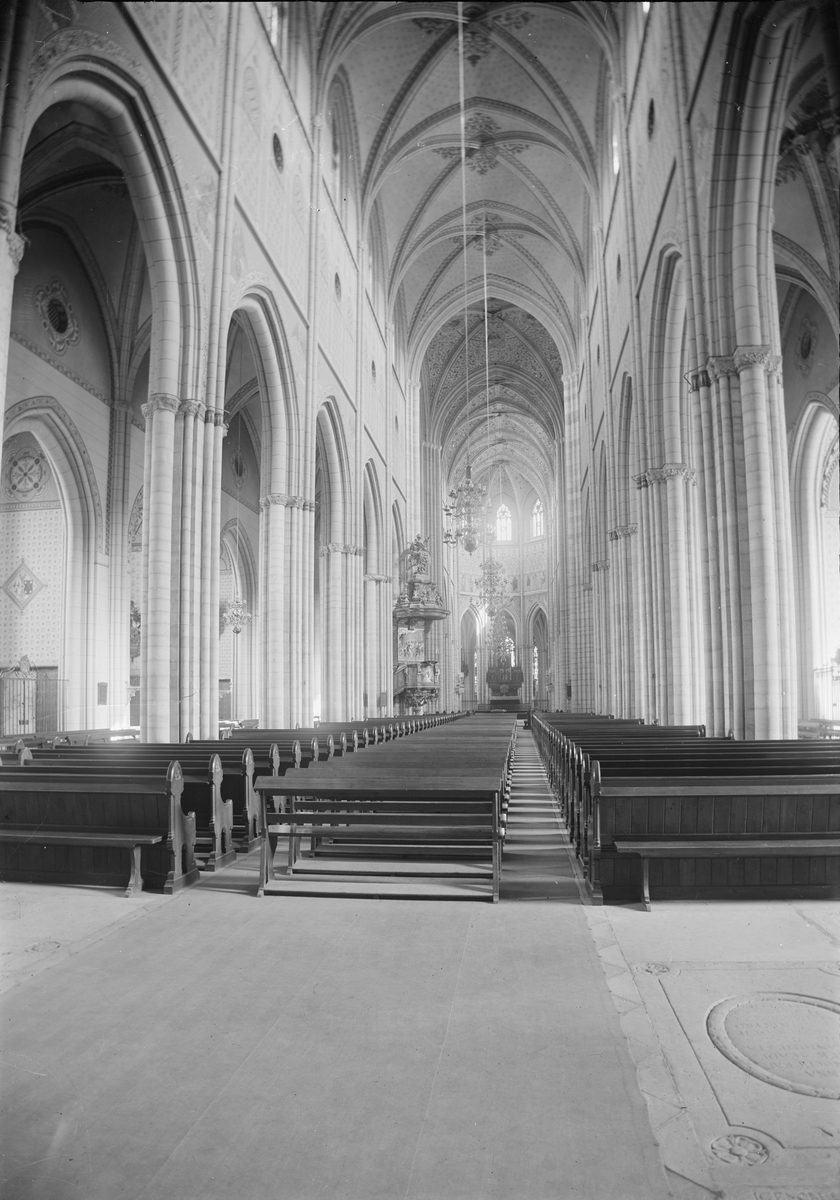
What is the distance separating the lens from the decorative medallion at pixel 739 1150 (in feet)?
7.65

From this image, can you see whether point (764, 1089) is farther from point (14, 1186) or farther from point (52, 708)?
point (52, 708)

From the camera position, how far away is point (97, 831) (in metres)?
5.80

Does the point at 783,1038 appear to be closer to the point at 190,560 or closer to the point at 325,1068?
the point at 325,1068

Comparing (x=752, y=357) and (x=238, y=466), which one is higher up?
(x=238, y=466)

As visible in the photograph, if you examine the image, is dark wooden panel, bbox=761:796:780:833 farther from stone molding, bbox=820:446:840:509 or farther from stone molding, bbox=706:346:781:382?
stone molding, bbox=820:446:840:509

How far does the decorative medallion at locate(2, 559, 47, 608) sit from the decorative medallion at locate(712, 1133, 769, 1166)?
17.9 m

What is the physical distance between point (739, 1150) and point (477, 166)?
2902 centimetres

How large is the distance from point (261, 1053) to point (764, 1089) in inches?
68.6

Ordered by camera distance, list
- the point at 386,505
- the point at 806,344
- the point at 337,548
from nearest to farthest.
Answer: the point at 806,344 → the point at 337,548 → the point at 386,505

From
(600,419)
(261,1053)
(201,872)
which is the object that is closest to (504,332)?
(600,419)

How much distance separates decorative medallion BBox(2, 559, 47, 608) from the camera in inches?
698

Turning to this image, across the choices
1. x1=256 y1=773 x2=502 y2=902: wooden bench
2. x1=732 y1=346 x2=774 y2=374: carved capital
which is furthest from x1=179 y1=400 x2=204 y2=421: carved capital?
x1=732 y1=346 x2=774 y2=374: carved capital

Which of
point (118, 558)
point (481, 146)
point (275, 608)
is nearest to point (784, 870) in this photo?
point (275, 608)

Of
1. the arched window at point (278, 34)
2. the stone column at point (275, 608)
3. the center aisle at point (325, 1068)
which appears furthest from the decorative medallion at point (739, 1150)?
the arched window at point (278, 34)
